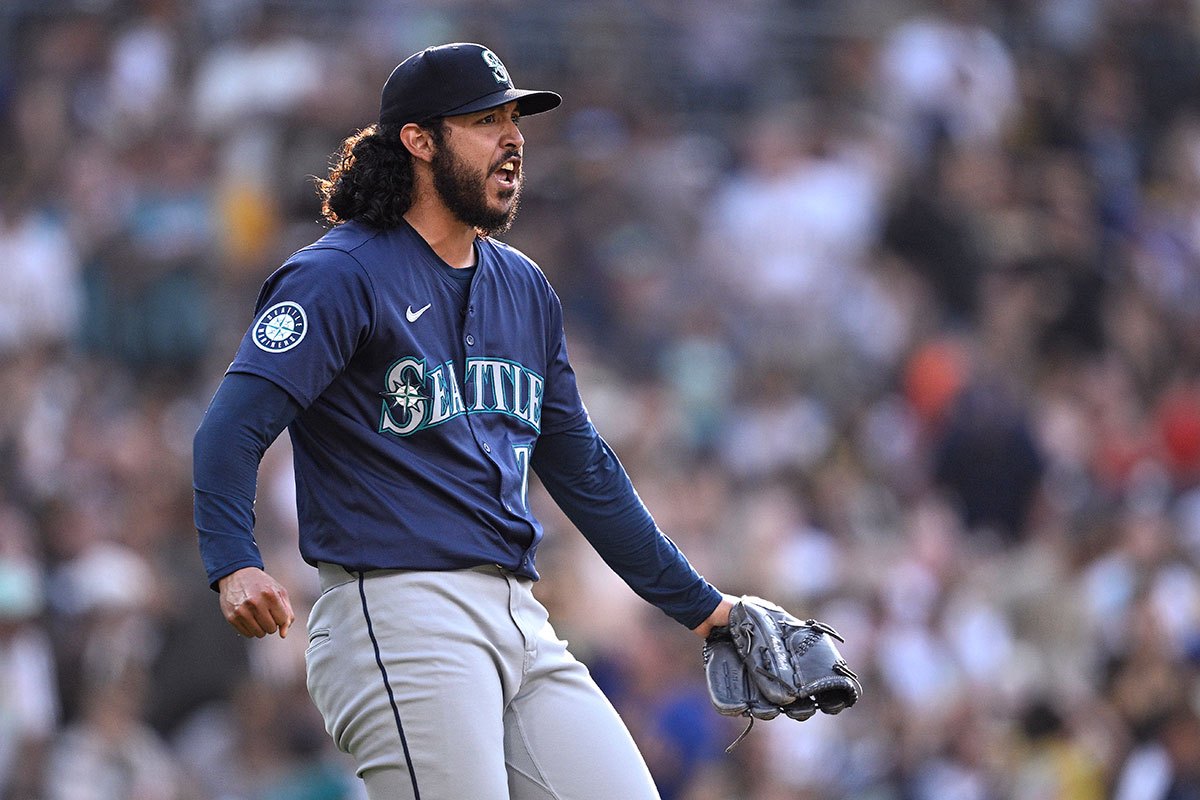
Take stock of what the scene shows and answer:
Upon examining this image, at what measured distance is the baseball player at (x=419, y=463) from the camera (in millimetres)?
3436

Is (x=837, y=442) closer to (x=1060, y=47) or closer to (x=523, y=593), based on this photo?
(x=1060, y=47)

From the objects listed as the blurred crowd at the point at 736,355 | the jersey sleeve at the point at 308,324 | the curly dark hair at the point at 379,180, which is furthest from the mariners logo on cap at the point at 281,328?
the blurred crowd at the point at 736,355

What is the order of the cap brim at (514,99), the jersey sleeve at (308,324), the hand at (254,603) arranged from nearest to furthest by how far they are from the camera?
the hand at (254,603), the jersey sleeve at (308,324), the cap brim at (514,99)

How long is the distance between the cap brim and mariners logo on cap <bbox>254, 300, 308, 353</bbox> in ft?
1.88

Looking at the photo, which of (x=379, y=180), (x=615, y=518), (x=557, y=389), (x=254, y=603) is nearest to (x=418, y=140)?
(x=379, y=180)

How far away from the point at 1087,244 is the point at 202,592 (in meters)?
6.00

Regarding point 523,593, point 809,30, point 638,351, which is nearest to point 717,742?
point 638,351

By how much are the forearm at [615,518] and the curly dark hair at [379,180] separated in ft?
2.16

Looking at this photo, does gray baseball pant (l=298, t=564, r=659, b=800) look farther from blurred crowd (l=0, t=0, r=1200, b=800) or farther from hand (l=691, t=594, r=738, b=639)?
blurred crowd (l=0, t=0, r=1200, b=800)

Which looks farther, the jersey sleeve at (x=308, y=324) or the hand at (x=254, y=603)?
the jersey sleeve at (x=308, y=324)

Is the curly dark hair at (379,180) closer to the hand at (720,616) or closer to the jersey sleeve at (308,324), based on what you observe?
the jersey sleeve at (308,324)

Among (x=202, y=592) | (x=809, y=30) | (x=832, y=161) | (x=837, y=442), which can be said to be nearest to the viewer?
(x=202, y=592)

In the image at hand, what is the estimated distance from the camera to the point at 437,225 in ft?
12.5

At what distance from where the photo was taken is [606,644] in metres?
7.73
